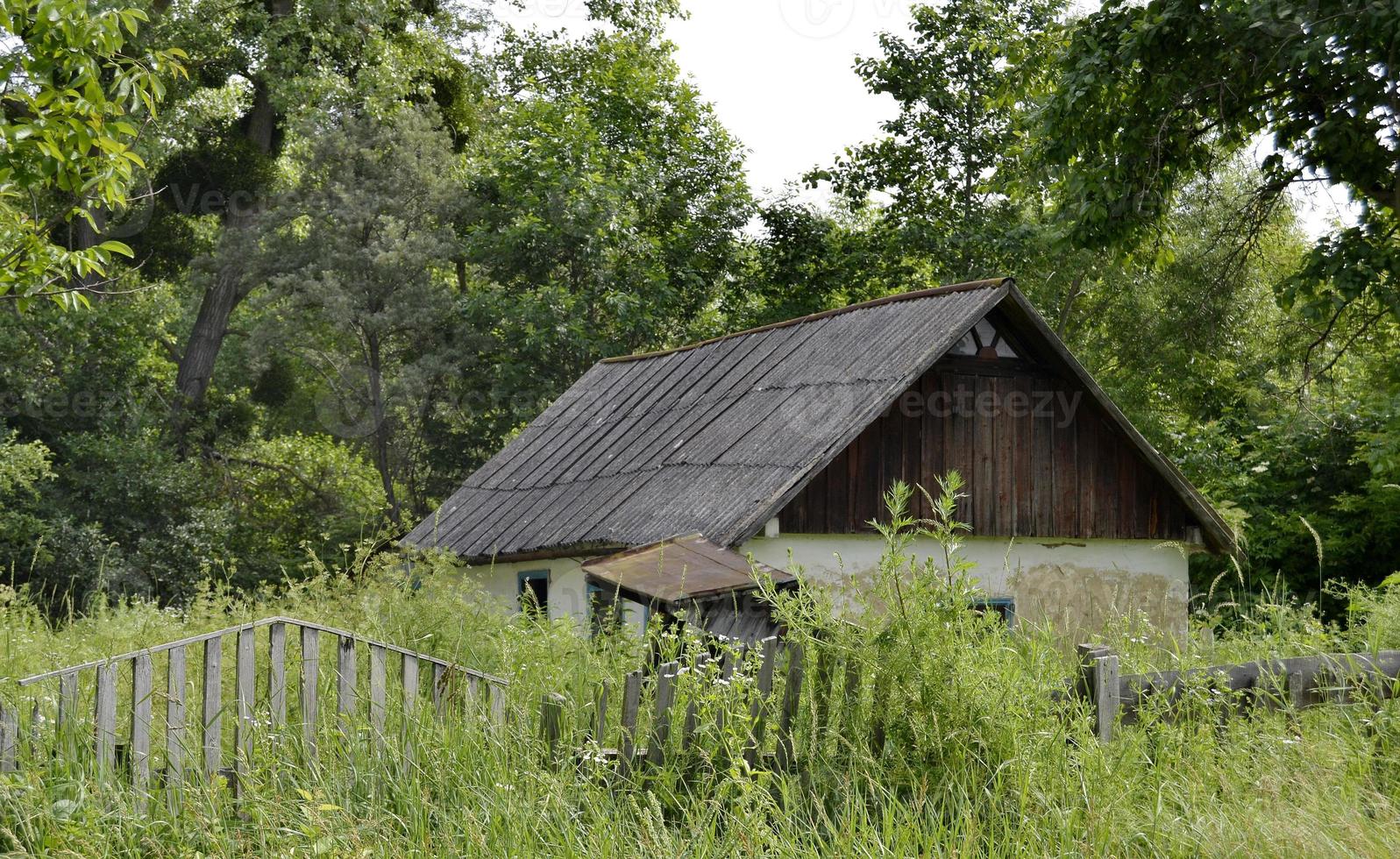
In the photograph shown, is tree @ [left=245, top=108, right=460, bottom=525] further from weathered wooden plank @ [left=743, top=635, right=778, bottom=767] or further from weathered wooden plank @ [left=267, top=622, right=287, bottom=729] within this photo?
weathered wooden plank @ [left=743, top=635, right=778, bottom=767]

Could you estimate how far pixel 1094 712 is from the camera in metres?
5.23

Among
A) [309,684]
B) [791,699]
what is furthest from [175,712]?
[791,699]

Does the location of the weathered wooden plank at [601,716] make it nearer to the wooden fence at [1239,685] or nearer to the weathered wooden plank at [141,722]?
the weathered wooden plank at [141,722]

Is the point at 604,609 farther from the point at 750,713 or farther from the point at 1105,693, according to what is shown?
the point at 1105,693

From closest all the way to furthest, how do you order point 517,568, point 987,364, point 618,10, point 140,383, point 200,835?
point 200,835
point 987,364
point 517,568
point 140,383
point 618,10

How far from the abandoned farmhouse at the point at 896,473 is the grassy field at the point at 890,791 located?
591cm

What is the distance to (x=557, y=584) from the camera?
14031mm

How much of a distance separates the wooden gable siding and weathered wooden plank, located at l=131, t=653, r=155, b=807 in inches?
297

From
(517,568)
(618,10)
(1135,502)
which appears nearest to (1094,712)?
(1135,502)

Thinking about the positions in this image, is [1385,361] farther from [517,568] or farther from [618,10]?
[618,10]

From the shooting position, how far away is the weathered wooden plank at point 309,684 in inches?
210

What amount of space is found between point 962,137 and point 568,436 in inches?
482

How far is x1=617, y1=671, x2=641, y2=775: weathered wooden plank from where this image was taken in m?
4.89

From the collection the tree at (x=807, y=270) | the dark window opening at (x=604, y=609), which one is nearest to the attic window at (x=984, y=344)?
the dark window opening at (x=604, y=609)
